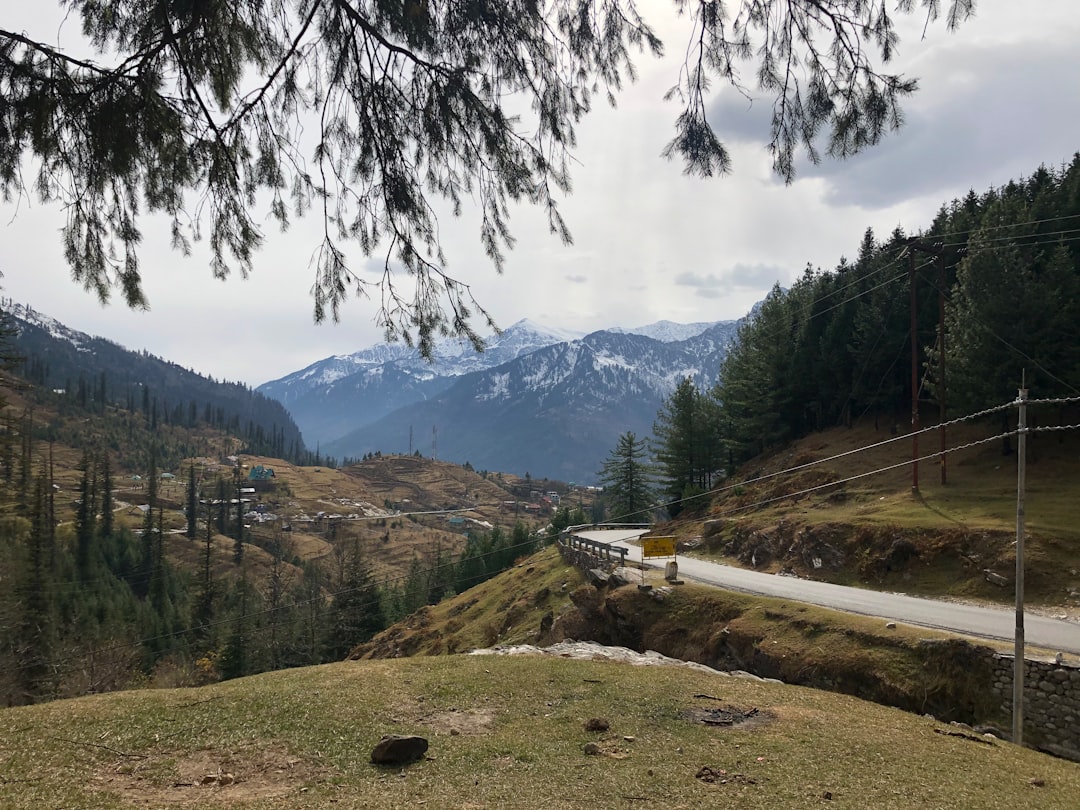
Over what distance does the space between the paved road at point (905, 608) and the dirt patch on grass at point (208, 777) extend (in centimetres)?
1596

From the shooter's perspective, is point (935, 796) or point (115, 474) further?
point (115, 474)

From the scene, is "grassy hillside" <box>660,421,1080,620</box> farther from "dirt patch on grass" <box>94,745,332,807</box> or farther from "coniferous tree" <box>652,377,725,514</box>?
"dirt patch on grass" <box>94,745,332,807</box>

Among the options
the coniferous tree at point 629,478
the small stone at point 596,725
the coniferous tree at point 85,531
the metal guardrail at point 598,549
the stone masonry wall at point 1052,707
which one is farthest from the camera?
the coniferous tree at point 85,531

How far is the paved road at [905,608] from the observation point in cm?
1512

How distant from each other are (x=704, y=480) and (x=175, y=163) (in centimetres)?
5563

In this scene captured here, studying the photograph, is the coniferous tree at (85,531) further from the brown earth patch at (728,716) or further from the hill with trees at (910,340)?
the brown earth patch at (728,716)

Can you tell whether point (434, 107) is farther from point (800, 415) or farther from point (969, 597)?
point (800, 415)

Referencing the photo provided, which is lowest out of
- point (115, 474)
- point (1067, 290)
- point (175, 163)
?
point (115, 474)

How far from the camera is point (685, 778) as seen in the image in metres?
8.21

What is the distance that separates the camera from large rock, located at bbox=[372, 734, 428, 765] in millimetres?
8430

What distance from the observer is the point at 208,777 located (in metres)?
7.59

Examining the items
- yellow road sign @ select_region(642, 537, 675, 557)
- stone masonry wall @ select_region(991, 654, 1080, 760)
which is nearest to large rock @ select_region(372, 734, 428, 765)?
stone masonry wall @ select_region(991, 654, 1080, 760)

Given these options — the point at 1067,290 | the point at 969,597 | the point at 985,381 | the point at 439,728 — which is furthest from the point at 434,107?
the point at 1067,290

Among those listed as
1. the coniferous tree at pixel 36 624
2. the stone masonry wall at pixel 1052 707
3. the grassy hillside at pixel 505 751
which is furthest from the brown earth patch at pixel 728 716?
the coniferous tree at pixel 36 624
